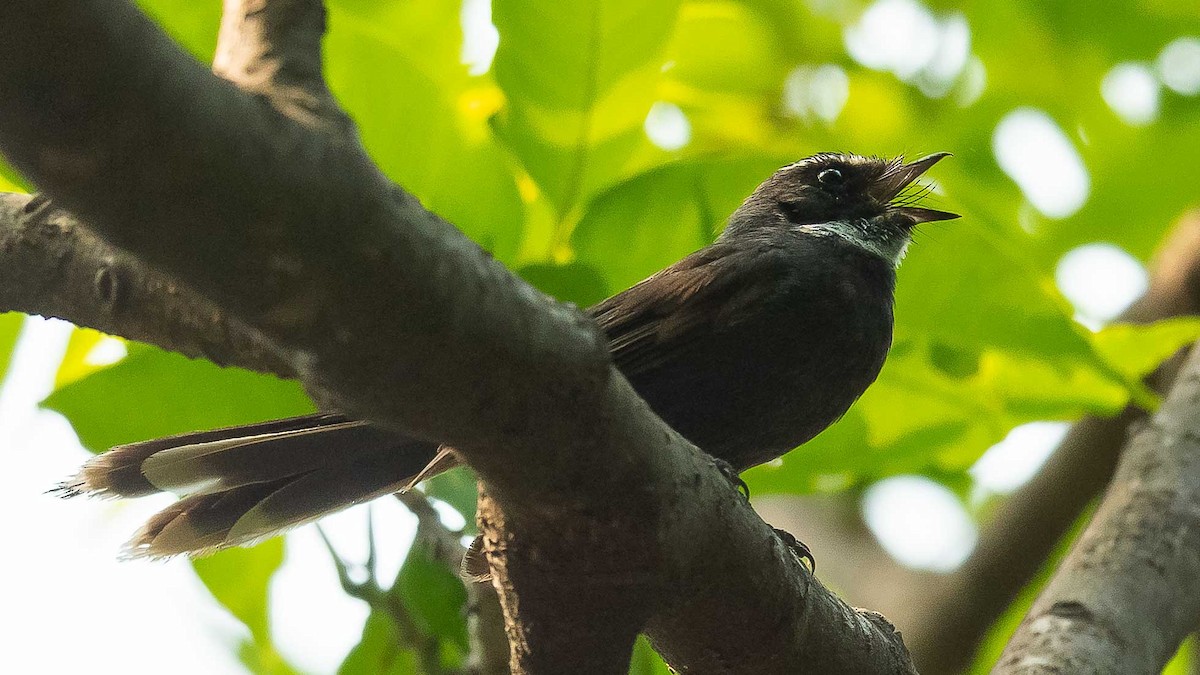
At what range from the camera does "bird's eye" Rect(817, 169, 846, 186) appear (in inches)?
183

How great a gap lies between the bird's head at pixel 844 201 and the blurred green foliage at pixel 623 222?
0.19m

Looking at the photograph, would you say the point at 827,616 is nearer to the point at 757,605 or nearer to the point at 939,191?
the point at 757,605

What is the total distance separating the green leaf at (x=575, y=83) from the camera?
3.17 meters

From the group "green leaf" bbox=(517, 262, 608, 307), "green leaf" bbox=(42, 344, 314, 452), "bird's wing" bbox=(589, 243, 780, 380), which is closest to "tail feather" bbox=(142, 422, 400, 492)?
"green leaf" bbox=(42, 344, 314, 452)

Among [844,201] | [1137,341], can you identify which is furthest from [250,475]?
[1137,341]

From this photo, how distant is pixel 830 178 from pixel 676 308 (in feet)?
5.10

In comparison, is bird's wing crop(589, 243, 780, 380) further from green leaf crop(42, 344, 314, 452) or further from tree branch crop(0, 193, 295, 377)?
tree branch crop(0, 193, 295, 377)

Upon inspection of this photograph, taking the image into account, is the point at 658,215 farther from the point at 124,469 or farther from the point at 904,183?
the point at 904,183

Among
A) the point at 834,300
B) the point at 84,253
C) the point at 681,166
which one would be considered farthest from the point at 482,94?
the point at 84,253

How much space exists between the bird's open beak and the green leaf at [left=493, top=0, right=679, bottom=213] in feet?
4.28

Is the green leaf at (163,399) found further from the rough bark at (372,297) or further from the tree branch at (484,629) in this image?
the rough bark at (372,297)

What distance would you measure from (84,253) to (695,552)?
4.63ft

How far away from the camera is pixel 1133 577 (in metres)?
3.83

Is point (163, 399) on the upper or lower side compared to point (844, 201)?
lower
